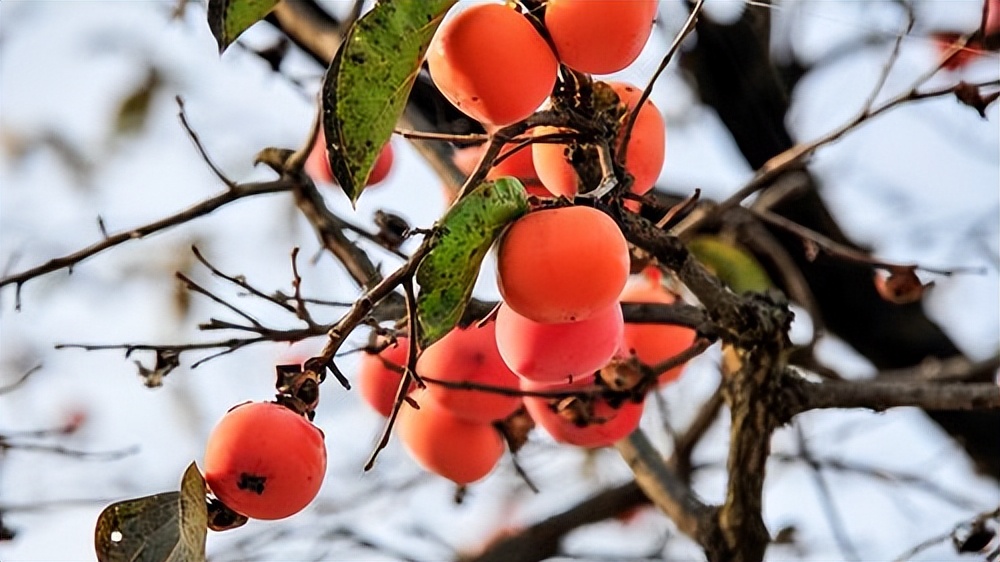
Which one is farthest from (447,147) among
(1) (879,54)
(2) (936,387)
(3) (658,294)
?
(1) (879,54)

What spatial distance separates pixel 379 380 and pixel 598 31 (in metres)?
0.46

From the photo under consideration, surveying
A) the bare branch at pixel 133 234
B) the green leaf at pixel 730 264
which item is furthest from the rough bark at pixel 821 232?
the bare branch at pixel 133 234

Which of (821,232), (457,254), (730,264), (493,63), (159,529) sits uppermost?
(821,232)

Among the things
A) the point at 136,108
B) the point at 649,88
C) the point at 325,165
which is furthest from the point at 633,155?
the point at 136,108

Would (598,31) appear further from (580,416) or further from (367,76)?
(580,416)

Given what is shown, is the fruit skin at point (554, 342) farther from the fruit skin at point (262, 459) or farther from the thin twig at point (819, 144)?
the thin twig at point (819, 144)

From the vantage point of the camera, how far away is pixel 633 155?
2.72ft

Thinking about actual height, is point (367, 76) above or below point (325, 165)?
below

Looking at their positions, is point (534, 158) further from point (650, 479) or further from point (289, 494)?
point (650, 479)

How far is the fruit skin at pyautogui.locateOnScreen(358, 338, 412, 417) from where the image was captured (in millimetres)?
1021

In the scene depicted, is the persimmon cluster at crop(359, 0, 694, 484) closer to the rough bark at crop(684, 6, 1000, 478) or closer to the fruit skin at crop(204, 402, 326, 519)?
the fruit skin at crop(204, 402, 326, 519)

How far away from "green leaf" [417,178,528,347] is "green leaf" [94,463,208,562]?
0.52ft

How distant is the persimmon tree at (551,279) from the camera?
66cm

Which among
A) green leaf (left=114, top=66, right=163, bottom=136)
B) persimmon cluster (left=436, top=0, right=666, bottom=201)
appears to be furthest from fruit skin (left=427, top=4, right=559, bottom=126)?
green leaf (left=114, top=66, right=163, bottom=136)
